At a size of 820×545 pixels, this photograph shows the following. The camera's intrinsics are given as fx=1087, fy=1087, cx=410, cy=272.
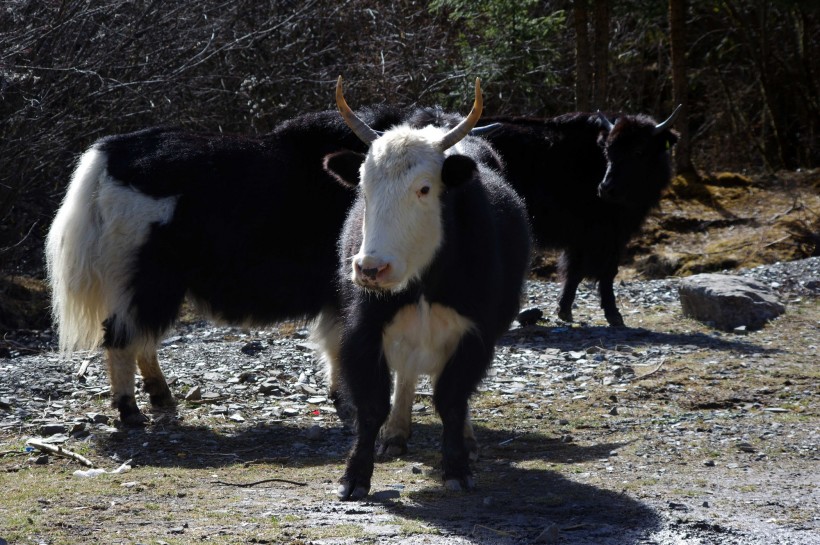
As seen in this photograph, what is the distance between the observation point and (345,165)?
494cm

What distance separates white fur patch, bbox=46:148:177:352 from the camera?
19.7 ft

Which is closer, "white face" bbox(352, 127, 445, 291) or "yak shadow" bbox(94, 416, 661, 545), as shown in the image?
"yak shadow" bbox(94, 416, 661, 545)

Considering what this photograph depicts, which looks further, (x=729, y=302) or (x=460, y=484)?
(x=729, y=302)

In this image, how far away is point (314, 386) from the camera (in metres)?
7.07

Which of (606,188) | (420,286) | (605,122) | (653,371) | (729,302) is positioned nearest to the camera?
(420,286)

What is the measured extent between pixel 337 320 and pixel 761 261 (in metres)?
7.24

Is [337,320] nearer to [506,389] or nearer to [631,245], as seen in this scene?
[506,389]

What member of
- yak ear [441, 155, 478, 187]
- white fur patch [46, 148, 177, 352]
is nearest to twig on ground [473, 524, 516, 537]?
yak ear [441, 155, 478, 187]

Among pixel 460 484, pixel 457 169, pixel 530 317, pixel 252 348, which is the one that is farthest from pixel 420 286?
pixel 530 317

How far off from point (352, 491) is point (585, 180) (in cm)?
574

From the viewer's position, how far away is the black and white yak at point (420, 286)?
14.6 feet

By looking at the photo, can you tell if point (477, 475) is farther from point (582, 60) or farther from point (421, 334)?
point (582, 60)

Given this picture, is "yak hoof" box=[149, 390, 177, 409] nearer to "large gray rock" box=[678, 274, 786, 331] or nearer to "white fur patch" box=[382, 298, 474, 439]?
"white fur patch" box=[382, 298, 474, 439]

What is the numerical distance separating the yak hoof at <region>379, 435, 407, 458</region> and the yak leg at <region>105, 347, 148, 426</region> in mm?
1489
